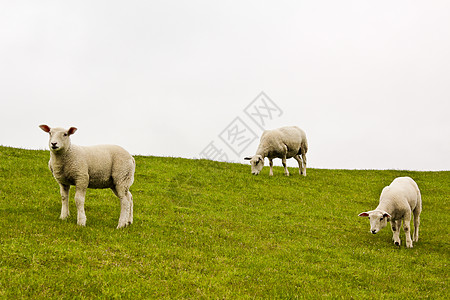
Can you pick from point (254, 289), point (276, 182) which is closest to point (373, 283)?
point (254, 289)

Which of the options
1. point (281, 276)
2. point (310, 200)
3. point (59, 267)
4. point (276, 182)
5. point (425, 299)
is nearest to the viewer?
point (59, 267)

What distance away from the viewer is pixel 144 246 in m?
10.6

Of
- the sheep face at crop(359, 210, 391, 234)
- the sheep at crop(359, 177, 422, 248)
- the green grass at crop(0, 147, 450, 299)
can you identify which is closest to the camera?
the green grass at crop(0, 147, 450, 299)

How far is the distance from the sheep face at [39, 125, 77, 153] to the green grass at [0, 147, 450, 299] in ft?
7.70

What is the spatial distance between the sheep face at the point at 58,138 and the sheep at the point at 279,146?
17069 mm

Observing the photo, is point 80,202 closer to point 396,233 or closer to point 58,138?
point 58,138

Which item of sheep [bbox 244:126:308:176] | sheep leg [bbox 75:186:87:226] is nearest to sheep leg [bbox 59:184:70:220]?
sheep leg [bbox 75:186:87:226]

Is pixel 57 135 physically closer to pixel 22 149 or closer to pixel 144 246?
pixel 144 246

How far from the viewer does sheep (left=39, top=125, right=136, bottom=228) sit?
11.2 meters

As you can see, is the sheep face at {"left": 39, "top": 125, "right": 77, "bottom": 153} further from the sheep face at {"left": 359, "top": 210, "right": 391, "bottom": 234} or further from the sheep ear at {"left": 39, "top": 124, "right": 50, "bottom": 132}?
the sheep face at {"left": 359, "top": 210, "right": 391, "bottom": 234}

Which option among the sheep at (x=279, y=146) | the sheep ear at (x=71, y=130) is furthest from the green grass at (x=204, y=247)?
the sheep at (x=279, y=146)

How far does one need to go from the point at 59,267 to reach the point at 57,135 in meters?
4.21

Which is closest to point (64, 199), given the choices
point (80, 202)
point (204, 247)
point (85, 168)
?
point (80, 202)

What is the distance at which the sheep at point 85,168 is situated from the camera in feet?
36.7
